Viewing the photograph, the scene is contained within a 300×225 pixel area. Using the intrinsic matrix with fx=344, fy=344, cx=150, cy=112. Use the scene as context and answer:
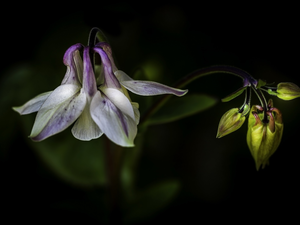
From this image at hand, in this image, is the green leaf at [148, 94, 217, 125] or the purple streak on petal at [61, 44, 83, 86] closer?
the purple streak on petal at [61, 44, 83, 86]

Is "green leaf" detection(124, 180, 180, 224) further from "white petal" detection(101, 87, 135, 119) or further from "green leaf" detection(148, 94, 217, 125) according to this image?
"white petal" detection(101, 87, 135, 119)

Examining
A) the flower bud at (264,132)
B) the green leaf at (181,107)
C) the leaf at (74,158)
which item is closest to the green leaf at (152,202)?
the leaf at (74,158)

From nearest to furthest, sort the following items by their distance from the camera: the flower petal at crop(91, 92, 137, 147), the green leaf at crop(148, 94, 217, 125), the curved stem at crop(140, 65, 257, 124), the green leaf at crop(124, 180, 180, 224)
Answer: the flower petal at crop(91, 92, 137, 147) → the curved stem at crop(140, 65, 257, 124) → the green leaf at crop(148, 94, 217, 125) → the green leaf at crop(124, 180, 180, 224)

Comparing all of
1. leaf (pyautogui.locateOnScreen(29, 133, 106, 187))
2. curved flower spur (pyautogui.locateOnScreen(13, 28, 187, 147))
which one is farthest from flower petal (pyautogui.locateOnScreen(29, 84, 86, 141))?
leaf (pyautogui.locateOnScreen(29, 133, 106, 187))

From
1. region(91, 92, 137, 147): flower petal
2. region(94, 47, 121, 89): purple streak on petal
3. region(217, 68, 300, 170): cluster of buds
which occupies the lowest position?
region(217, 68, 300, 170): cluster of buds

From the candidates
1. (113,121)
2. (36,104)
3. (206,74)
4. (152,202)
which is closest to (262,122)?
(206,74)

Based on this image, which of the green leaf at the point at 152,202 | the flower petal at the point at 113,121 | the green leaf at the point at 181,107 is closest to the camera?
the flower petal at the point at 113,121

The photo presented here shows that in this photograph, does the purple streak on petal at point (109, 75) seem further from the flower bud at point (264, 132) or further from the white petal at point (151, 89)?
the flower bud at point (264, 132)

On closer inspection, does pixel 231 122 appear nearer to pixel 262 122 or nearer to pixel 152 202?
pixel 262 122
